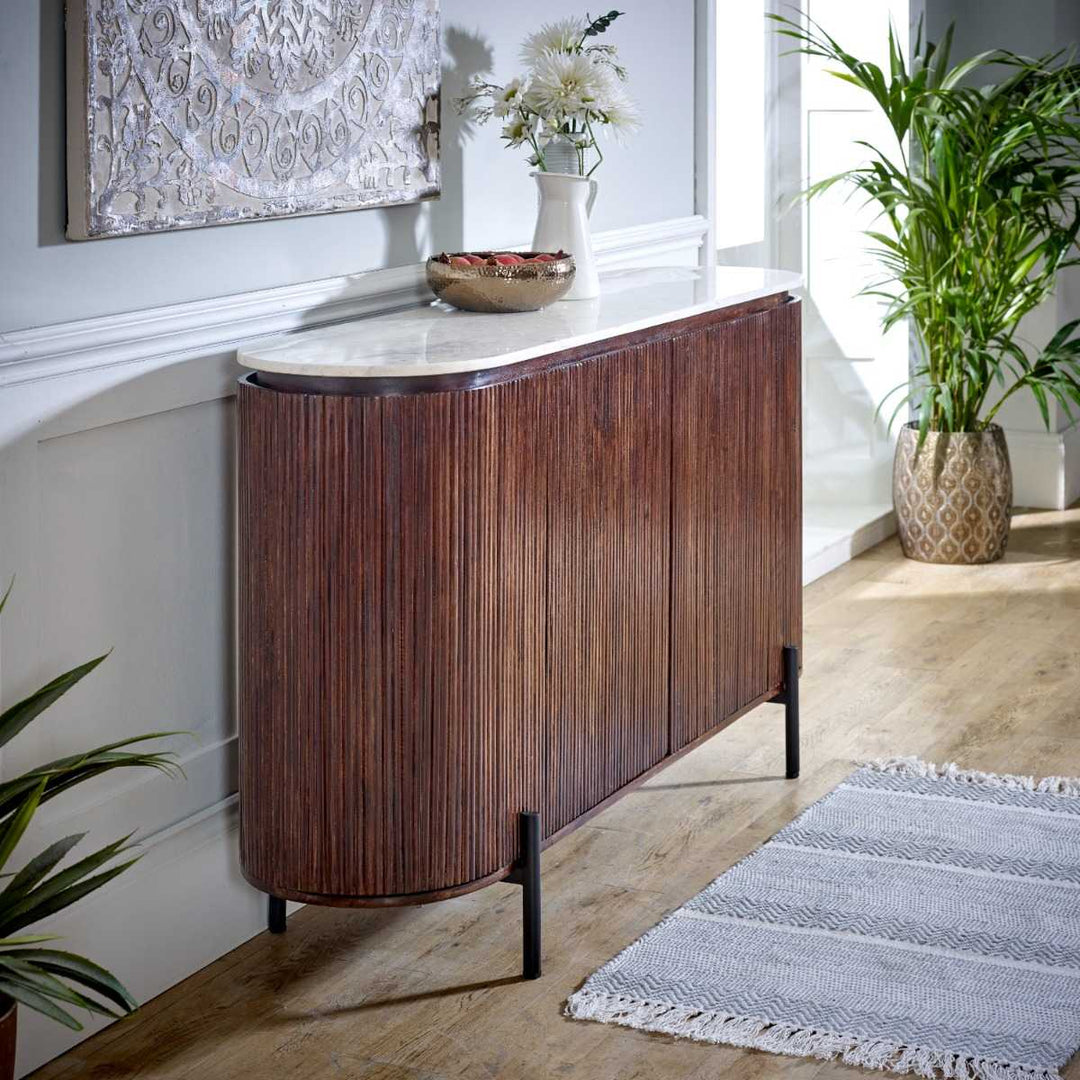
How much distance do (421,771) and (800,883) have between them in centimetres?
82

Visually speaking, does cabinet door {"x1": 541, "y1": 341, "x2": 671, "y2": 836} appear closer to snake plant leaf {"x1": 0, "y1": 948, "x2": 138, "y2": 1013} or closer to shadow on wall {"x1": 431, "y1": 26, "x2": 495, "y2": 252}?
shadow on wall {"x1": 431, "y1": 26, "x2": 495, "y2": 252}

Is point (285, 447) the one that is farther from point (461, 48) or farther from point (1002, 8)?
point (1002, 8)

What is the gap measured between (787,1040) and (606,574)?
752mm

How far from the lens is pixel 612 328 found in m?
2.62

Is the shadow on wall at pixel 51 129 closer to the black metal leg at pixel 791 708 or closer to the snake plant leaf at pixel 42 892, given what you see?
the snake plant leaf at pixel 42 892

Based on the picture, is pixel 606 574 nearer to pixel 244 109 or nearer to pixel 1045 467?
pixel 244 109

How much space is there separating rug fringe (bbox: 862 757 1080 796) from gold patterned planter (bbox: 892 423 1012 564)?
1.64 m

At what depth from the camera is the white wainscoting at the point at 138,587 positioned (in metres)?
2.22

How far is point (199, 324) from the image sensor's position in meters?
2.45

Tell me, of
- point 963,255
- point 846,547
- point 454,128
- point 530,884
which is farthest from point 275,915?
point 963,255

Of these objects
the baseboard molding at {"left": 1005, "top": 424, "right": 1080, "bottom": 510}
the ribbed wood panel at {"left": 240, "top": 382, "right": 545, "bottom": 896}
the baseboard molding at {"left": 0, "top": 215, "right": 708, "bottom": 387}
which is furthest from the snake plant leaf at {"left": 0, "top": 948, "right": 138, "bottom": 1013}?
the baseboard molding at {"left": 1005, "top": 424, "right": 1080, "bottom": 510}

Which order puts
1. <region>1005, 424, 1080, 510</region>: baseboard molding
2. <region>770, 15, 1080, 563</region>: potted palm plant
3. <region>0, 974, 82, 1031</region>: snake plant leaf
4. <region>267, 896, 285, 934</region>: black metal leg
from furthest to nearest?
1. <region>1005, 424, 1080, 510</region>: baseboard molding
2. <region>770, 15, 1080, 563</region>: potted palm plant
3. <region>267, 896, 285, 934</region>: black metal leg
4. <region>0, 974, 82, 1031</region>: snake plant leaf

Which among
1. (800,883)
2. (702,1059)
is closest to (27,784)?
(702,1059)

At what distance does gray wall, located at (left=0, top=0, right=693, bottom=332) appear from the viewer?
7.05 feet
